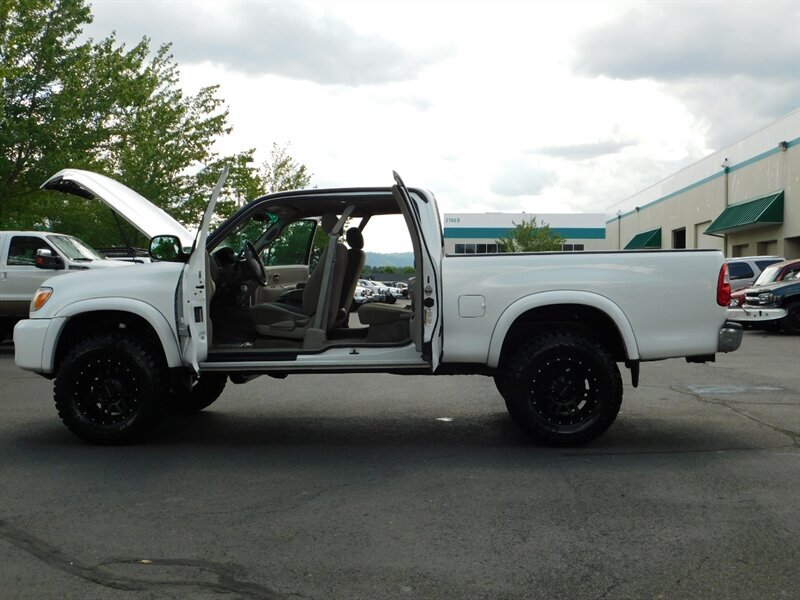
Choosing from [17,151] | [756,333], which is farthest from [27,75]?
[756,333]

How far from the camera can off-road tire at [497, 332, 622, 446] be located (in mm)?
6809

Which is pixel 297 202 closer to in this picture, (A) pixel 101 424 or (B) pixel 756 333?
(A) pixel 101 424

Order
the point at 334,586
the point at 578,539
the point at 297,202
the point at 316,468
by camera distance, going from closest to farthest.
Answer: the point at 334,586
the point at 578,539
the point at 316,468
the point at 297,202

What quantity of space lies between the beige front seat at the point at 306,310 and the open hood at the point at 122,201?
900mm

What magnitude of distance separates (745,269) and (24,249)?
18683 millimetres

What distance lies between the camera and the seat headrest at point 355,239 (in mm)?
7688

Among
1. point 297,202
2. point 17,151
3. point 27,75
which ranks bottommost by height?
point 297,202

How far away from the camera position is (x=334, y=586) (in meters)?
4.00

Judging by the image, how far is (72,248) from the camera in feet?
53.0

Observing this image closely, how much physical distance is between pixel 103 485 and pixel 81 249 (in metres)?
11.3

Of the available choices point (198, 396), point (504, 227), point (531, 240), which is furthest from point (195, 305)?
point (504, 227)

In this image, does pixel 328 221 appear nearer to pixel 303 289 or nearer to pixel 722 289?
pixel 303 289

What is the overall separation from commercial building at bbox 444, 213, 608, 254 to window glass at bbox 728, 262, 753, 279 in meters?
58.9

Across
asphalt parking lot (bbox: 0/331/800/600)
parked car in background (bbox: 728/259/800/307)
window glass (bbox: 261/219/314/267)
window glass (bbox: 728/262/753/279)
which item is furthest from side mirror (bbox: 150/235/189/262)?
window glass (bbox: 728/262/753/279)
